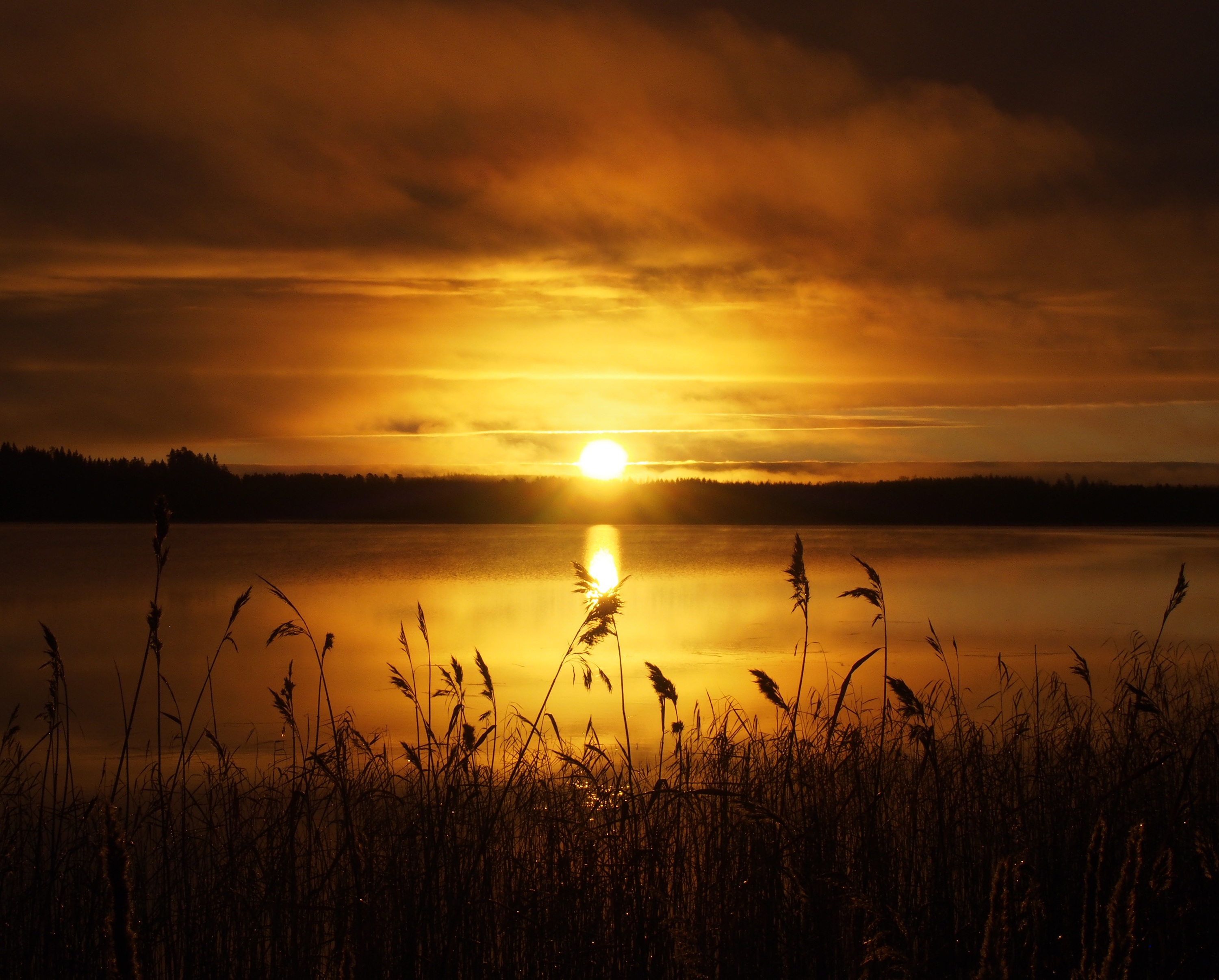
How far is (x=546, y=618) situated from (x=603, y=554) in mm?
23663

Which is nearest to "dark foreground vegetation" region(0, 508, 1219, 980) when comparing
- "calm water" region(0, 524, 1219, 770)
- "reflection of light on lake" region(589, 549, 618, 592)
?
"calm water" region(0, 524, 1219, 770)

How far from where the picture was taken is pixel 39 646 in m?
15.0

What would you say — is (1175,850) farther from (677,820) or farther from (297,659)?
(297,659)

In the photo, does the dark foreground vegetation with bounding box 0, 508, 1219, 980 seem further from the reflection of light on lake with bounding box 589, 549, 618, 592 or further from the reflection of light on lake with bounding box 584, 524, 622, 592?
the reflection of light on lake with bounding box 589, 549, 618, 592

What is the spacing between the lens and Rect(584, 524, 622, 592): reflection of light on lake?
2404 centimetres

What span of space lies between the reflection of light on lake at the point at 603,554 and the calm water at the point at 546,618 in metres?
0.69

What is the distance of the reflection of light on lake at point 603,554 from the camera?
24.0 metres

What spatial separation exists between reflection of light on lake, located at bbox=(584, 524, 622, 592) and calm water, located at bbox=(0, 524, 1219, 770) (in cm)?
69

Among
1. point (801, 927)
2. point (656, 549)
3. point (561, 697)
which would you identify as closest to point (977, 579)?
point (561, 697)

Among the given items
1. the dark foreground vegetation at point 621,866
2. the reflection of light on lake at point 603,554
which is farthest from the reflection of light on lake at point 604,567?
the dark foreground vegetation at point 621,866

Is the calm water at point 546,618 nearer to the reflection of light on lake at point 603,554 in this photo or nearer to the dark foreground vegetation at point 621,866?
the reflection of light on lake at point 603,554

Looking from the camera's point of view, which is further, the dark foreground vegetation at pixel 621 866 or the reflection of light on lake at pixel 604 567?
the reflection of light on lake at pixel 604 567

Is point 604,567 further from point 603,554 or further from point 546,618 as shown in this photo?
point 546,618

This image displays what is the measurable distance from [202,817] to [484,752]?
7.43 feet
